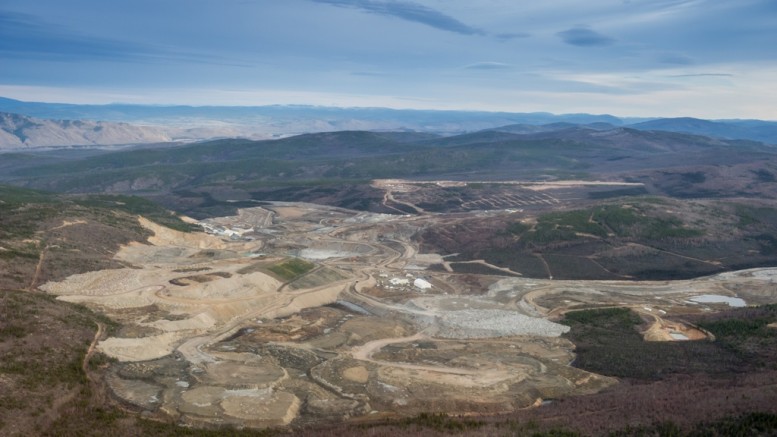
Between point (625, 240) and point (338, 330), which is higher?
point (625, 240)

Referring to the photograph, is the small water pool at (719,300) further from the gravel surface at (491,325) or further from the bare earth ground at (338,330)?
the gravel surface at (491,325)

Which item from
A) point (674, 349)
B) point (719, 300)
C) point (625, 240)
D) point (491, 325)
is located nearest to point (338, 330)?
point (491, 325)

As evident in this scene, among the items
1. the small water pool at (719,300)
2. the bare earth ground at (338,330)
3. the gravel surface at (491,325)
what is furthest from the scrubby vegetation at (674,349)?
the small water pool at (719,300)

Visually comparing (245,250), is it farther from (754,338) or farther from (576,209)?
(754,338)

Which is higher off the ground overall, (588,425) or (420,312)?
(588,425)

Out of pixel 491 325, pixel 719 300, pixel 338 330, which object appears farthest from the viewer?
pixel 719 300

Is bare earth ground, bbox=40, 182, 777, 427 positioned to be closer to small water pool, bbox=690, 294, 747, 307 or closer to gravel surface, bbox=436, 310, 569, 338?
gravel surface, bbox=436, 310, 569, 338

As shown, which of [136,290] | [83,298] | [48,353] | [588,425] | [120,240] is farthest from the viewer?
[120,240]

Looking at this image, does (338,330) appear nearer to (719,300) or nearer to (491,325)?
(491,325)

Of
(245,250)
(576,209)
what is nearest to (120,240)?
(245,250)
